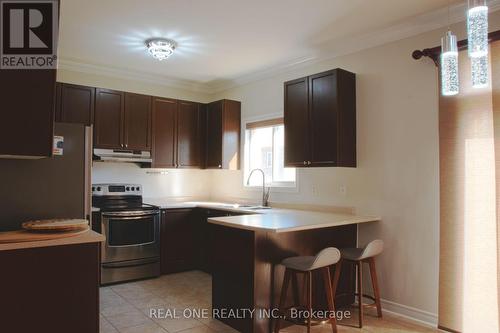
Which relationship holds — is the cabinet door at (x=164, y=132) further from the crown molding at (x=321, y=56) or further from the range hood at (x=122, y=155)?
the crown molding at (x=321, y=56)

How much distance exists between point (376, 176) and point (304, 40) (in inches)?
61.9

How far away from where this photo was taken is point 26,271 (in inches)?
72.3

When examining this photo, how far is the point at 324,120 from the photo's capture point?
3.62 meters

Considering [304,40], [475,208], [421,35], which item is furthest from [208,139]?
[475,208]

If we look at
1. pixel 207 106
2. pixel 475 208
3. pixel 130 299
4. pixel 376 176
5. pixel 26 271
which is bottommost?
pixel 130 299

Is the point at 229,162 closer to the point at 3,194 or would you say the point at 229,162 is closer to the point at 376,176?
the point at 376,176

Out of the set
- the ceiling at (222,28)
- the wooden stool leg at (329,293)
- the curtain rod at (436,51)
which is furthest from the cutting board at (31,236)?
the curtain rod at (436,51)

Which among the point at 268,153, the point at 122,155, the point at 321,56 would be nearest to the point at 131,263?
the point at 122,155

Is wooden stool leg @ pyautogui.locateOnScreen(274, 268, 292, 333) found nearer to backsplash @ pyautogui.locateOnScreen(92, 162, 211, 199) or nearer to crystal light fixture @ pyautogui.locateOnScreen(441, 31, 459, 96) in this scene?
crystal light fixture @ pyautogui.locateOnScreen(441, 31, 459, 96)

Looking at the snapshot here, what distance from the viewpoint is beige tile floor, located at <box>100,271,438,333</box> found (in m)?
2.99

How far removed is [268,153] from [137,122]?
1795 mm

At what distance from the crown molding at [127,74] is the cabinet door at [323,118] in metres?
2.37

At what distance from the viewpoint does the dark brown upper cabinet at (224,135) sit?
200 inches

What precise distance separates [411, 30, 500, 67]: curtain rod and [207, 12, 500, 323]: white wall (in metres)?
0.12
